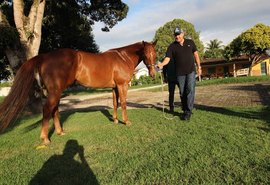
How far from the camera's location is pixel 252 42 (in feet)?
126

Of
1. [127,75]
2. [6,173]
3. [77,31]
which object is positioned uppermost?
[77,31]

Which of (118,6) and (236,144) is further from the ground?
(118,6)

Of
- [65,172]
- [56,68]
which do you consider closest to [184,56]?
[56,68]

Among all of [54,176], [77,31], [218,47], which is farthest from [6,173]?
[218,47]

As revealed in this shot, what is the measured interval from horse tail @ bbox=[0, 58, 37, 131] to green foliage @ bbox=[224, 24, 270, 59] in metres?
36.9

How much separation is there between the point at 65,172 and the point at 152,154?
134cm

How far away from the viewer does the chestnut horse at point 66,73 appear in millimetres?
5576

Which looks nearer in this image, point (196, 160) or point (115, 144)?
point (196, 160)

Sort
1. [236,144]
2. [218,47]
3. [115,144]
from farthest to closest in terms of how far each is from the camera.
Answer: [218,47], [115,144], [236,144]

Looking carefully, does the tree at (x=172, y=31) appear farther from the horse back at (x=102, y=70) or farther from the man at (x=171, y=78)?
the horse back at (x=102, y=70)

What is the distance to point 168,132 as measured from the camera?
605 centimetres

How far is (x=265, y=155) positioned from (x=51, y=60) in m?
4.36

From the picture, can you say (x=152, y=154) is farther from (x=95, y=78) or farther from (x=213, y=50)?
(x=213, y=50)

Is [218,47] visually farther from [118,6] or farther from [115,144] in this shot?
[115,144]
